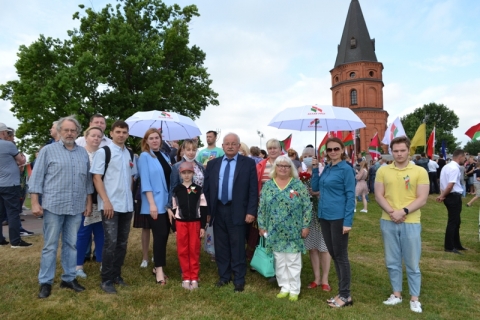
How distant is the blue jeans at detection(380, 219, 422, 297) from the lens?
4172mm

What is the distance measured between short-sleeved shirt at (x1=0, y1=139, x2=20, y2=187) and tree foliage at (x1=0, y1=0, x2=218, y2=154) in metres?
13.3

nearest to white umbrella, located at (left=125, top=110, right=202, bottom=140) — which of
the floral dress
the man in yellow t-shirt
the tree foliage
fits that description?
the floral dress

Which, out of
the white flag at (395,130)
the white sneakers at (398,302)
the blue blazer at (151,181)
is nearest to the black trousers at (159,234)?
the blue blazer at (151,181)

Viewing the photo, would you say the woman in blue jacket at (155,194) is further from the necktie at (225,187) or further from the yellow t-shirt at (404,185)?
the yellow t-shirt at (404,185)

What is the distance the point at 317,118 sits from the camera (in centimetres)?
520

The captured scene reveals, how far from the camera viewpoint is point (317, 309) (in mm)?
4105

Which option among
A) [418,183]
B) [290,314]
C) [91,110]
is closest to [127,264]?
[290,314]

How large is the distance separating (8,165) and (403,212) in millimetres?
6694

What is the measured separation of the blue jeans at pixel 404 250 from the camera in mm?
4172

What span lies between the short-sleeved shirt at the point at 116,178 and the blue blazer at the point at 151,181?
0.25m

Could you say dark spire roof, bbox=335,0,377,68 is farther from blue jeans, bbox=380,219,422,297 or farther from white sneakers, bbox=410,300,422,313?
white sneakers, bbox=410,300,422,313

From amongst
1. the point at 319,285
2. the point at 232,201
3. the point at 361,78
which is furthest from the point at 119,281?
the point at 361,78

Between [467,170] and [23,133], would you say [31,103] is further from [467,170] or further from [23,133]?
[467,170]

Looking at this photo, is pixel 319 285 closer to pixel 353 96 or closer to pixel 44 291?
pixel 44 291
